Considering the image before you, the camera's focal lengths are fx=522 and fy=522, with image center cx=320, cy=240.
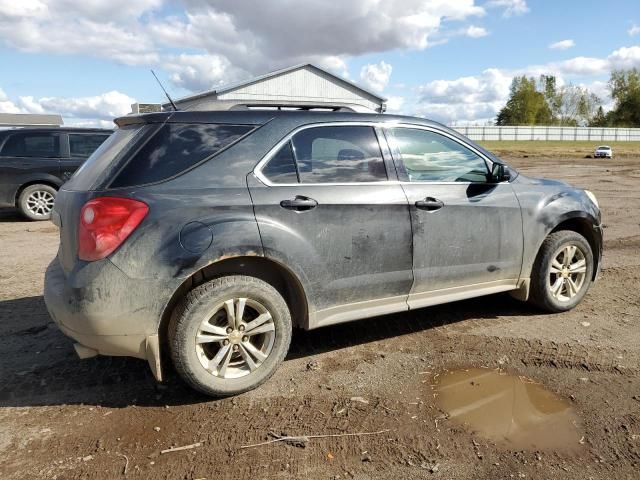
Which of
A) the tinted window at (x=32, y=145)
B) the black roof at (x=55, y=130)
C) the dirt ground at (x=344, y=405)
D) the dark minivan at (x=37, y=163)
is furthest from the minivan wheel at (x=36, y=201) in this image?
the dirt ground at (x=344, y=405)

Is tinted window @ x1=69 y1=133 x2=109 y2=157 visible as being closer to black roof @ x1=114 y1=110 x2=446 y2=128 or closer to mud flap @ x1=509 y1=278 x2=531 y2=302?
black roof @ x1=114 y1=110 x2=446 y2=128

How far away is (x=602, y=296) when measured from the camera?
17.4 ft

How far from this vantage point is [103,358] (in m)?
3.95

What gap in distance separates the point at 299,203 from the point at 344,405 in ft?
4.28

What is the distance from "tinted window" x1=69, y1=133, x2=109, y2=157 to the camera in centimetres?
1055

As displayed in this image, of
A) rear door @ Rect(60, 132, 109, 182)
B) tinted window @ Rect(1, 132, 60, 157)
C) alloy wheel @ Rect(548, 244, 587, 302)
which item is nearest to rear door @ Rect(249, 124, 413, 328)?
alloy wheel @ Rect(548, 244, 587, 302)

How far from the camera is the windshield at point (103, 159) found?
322 centimetres

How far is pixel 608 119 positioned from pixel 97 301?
11100 centimetres

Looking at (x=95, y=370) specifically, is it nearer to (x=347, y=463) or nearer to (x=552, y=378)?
(x=347, y=463)

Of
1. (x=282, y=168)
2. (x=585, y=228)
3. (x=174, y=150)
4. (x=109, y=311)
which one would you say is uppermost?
(x=174, y=150)

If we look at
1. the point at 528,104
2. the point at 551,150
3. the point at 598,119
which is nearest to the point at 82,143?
the point at 551,150

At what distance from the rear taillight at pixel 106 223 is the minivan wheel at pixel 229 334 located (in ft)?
1.75

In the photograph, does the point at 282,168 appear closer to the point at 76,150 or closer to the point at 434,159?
the point at 434,159

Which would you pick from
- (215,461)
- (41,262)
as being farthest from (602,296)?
(41,262)
